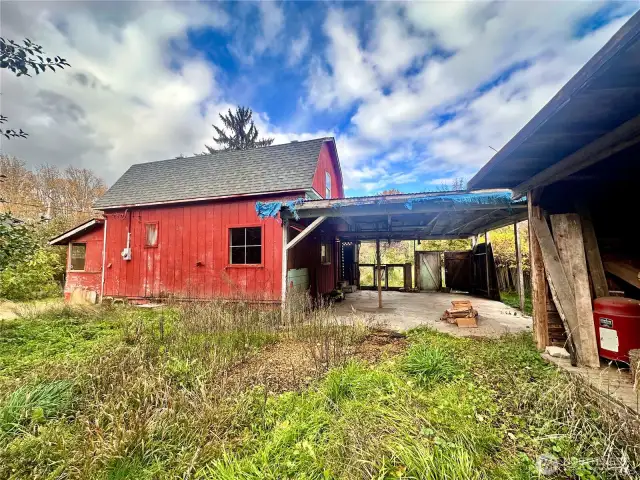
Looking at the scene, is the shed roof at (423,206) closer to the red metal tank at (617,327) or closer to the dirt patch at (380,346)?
the dirt patch at (380,346)

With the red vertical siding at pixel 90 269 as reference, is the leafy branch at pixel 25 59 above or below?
above

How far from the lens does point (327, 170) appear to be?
11062mm

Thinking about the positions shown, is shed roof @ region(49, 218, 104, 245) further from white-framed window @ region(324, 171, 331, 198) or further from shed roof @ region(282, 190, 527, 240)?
shed roof @ region(282, 190, 527, 240)

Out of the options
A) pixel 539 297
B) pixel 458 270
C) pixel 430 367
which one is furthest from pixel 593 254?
pixel 458 270

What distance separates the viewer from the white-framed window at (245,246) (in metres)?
8.06

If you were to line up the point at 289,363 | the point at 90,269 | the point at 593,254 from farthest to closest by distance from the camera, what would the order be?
the point at 90,269 < the point at 289,363 < the point at 593,254

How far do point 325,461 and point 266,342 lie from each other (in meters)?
2.89

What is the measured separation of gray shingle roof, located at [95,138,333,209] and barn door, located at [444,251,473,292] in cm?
713

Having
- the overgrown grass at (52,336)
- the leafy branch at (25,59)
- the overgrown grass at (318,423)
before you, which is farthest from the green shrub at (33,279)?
the overgrown grass at (318,423)

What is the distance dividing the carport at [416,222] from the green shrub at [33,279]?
985 centimetres

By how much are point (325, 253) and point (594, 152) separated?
351 inches

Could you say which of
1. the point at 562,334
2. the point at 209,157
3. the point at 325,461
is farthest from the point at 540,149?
the point at 209,157

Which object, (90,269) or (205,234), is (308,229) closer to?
(205,234)

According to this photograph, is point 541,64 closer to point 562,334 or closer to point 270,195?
point 562,334
